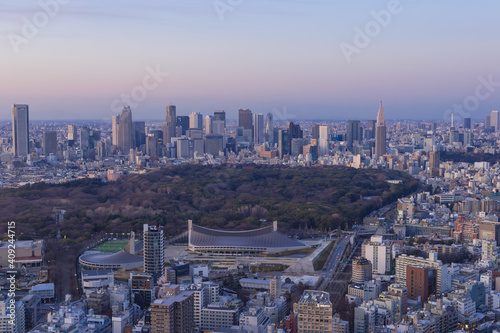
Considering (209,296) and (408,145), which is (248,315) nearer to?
(209,296)

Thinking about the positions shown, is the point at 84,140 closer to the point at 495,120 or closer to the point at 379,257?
the point at 379,257

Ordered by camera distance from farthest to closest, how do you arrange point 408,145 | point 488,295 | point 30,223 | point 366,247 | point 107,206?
point 408,145 → point 107,206 → point 30,223 → point 366,247 → point 488,295

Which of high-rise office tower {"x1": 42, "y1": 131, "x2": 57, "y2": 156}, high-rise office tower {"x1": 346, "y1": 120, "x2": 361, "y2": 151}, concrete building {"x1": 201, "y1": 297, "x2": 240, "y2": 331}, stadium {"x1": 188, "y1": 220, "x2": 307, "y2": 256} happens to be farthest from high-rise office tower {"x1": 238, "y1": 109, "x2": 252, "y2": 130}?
concrete building {"x1": 201, "y1": 297, "x2": 240, "y2": 331}

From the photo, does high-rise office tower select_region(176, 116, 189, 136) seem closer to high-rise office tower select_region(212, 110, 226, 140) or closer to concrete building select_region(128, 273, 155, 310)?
high-rise office tower select_region(212, 110, 226, 140)

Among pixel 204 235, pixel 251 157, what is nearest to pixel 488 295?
pixel 204 235

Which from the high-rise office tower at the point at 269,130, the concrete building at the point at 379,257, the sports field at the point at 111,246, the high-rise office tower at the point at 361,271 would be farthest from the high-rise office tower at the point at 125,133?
the high-rise office tower at the point at 361,271
